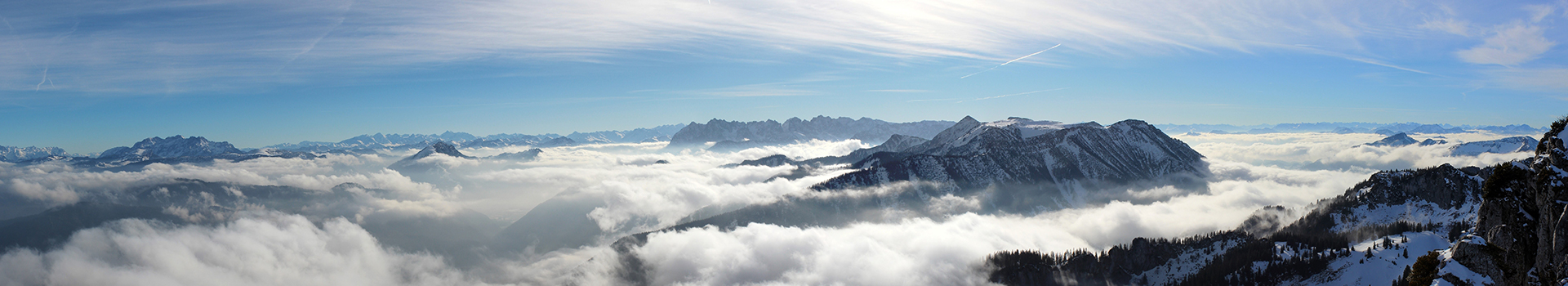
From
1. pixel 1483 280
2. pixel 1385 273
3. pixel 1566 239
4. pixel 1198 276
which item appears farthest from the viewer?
pixel 1198 276

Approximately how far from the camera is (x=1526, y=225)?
37.0m

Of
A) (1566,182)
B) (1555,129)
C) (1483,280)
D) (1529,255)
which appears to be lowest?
(1483,280)

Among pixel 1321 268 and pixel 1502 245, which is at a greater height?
pixel 1502 245

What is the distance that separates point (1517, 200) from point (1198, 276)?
624 feet

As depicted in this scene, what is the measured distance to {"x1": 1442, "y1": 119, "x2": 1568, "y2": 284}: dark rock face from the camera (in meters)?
33.4

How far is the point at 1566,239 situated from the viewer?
1265 inches

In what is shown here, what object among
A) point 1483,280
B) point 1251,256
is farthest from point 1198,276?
point 1483,280

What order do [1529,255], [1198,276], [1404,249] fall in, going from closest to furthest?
1. [1529,255]
2. [1404,249]
3. [1198,276]

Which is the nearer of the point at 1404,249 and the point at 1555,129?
the point at 1555,129

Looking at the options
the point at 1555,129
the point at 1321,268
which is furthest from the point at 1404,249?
the point at 1555,129

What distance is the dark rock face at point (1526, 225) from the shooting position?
3341cm

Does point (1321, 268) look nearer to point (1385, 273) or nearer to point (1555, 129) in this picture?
point (1385, 273)

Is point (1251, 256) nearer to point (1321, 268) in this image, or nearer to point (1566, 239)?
point (1321, 268)

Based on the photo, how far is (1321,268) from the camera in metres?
180
